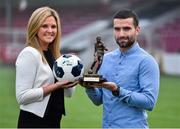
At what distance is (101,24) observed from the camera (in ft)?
109

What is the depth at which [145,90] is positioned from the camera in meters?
4.29

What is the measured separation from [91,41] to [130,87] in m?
23.6

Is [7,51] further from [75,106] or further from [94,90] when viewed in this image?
[94,90]

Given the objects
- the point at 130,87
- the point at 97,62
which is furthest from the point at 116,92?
the point at 97,62

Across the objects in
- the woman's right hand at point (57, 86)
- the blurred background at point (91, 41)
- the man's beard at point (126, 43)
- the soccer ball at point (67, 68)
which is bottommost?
the blurred background at point (91, 41)

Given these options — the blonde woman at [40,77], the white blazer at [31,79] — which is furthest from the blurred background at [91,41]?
the white blazer at [31,79]

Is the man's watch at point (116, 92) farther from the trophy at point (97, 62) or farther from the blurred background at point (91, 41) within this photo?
the blurred background at point (91, 41)

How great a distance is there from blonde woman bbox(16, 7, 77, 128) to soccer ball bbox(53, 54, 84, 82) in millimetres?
45

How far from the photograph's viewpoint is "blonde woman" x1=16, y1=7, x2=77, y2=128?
4453 mm

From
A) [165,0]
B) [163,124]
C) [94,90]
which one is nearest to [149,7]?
[165,0]

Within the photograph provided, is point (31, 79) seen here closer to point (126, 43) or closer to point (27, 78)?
point (27, 78)

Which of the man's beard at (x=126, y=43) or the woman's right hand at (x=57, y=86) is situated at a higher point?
the man's beard at (x=126, y=43)

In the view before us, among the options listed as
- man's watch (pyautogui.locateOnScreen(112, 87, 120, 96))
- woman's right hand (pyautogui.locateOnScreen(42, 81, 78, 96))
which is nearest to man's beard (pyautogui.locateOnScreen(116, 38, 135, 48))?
man's watch (pyautogui.locateOnScreen(112, 87, 120, 96))

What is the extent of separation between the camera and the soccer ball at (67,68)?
14.5 ft
